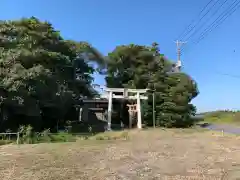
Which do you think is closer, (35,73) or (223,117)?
(35,73)

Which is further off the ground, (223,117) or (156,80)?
(156,80)

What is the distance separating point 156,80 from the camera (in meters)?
25.5

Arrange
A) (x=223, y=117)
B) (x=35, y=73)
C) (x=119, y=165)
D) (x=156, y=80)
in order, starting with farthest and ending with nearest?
(x=223, y=117) → (x=156, y=80) → (x=35, y=73) → (x=119, y=165)

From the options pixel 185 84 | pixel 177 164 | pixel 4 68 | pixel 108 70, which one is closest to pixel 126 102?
pixel 108 70

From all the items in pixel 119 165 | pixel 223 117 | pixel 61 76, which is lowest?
pixel 119 165

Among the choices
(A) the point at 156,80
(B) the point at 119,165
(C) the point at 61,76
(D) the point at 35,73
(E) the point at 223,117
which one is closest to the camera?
(B) the point at 119,165

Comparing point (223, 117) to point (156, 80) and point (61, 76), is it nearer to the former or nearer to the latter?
point (156, 80)

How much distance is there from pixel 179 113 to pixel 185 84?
2741mm

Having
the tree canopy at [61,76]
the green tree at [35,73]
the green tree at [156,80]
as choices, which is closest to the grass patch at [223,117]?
the green tree at [156,80]

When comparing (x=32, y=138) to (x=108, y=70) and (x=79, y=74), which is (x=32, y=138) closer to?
(x=79, y=74)

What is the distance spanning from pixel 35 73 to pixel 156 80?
12.8 m

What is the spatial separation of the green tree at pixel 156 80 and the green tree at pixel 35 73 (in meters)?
5.24

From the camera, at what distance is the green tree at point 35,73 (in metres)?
14.7

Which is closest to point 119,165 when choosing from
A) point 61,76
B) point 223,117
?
point 61,76
